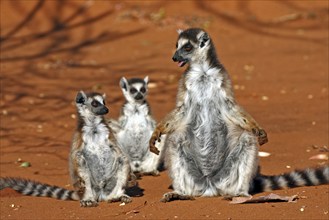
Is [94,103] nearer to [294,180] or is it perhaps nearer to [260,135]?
[260,135]

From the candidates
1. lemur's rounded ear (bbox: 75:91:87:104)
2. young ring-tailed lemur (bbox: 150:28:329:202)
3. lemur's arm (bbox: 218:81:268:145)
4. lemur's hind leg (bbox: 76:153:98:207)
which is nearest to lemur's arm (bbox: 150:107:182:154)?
young ring-tailed lemur (bbox: 150:28:329:202)

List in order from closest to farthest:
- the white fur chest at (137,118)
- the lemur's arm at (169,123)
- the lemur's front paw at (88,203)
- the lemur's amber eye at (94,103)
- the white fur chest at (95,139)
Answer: the lemur's front paw at (88,203) < the lemur's arm at (169,123) < the white fur chest at (95,139) < the lemur's amber eye at (94,103) < the white fur chest at (137,118)

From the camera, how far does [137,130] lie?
35.2ft

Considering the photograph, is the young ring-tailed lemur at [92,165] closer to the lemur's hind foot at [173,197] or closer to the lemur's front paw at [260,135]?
the lemur's hind foot at [173,197]

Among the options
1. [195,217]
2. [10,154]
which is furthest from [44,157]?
[195,217]

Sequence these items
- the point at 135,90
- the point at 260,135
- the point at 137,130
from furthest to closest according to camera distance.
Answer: the point at 135,90
the point at 137,130
the point at 260,135

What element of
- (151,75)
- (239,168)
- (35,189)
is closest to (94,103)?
(35,189)

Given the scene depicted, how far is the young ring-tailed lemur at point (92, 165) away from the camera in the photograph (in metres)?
8.55

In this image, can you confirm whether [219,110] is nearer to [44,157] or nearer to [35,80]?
[44,157]

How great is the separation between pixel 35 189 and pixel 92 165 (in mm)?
694

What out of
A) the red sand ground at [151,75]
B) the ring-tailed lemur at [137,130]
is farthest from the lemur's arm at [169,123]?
the ring-tailed lemur at [137,130]

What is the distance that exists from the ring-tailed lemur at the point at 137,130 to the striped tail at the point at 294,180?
2.20 meters

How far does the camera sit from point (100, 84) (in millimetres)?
16109

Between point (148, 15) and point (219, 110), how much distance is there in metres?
14.4
